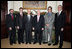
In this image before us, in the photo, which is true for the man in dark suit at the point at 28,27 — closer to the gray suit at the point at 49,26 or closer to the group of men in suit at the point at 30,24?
the group of men in suit at the point at 30,24

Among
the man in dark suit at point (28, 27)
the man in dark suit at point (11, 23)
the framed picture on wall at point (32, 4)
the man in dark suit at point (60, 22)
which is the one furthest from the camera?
the framed picture on wall at point (32, 4)

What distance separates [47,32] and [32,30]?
2.03 feet

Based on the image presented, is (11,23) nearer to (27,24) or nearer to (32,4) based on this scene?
(27,24)

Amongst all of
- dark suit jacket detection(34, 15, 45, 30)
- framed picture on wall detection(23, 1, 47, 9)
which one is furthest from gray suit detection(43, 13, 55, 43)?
framed picture on wall detection(23, 1, 47, 9)

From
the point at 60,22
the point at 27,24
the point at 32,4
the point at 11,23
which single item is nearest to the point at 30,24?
the point at 27,24

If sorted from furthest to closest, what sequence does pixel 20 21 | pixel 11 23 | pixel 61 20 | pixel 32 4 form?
pixel 32 4 < pixel 20 21 < pixel 11 23 < pixel 61 20

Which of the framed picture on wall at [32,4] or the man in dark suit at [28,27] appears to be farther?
the framed picture on wall at [32,4]

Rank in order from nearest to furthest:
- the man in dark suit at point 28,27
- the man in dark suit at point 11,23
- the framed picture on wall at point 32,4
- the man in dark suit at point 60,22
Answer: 1. the man in dark suit at point 60,22
2. the man in dark suit at point 11,23
3. the man in dark suit at point 28,27
4. the framed picture on wall at point 32,4

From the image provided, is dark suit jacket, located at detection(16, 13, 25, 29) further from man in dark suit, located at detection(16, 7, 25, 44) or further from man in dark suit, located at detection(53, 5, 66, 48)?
man in dark suit, located at detection(53, 5, 66, 48)

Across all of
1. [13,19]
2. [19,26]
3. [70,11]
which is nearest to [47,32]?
[19,26]

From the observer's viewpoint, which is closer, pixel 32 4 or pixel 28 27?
pixel 28 27

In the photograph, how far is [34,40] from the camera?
4.24 meters

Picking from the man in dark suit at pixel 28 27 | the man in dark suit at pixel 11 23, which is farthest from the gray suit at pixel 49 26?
the man in dark suit at pixel 11 23

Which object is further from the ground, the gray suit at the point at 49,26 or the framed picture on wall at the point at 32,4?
the framed picture on wall at the point at 32,4
